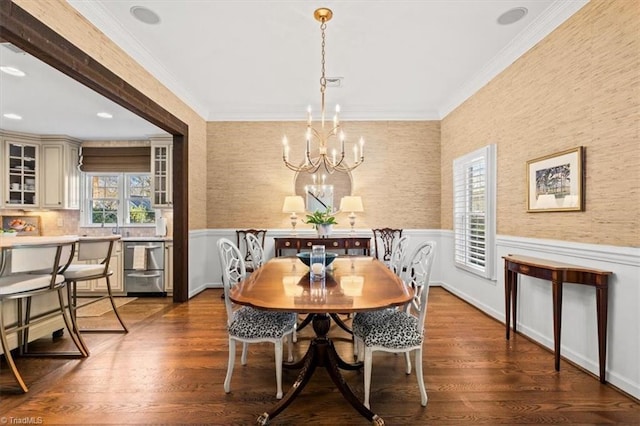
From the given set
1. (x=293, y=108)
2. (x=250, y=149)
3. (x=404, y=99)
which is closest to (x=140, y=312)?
(x=250, y=149)

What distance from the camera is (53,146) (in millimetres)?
5477

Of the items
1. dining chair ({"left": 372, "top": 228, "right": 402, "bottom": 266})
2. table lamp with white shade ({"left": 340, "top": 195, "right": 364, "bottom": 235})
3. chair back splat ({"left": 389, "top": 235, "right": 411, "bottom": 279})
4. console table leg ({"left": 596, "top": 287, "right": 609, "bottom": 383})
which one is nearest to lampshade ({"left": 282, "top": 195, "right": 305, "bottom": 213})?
table lamp with white shade ({"left": 340, "top": 195, "right": 364, "bottom": 235})

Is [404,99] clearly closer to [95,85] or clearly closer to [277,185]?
[277,185]

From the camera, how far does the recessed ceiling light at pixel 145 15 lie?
262 cm

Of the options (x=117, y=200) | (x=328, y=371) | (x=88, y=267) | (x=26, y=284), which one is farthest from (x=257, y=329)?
(x=117, y=200)

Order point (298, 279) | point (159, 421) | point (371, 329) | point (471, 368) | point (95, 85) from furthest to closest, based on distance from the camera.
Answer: point (95, 85) < point (471, 368) < point (298, 279) < point (371, 329) < point (159, 421)

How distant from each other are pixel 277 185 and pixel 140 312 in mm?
2626

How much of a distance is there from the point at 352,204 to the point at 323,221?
1.27 meters

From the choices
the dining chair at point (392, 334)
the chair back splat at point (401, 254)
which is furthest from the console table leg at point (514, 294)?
the dining chair at point (392, 334)

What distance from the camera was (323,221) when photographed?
3.71m

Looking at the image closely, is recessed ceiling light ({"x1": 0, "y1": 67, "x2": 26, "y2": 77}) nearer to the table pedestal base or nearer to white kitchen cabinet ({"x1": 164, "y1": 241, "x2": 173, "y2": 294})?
white kitchen cabinet ({"x1": 164, "y1": 241, "x2": 173, "y2": 294})

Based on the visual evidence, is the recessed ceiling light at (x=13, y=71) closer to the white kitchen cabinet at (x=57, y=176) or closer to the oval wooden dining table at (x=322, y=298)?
the white kitchen cabinet at (x=57, y=176)

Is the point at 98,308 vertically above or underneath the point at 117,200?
underneath

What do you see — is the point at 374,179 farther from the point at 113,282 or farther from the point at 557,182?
the point at 113,282
